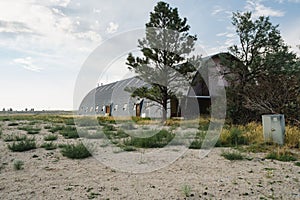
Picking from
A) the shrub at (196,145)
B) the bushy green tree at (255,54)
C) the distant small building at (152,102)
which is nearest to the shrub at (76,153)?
the shrub at (196,145)

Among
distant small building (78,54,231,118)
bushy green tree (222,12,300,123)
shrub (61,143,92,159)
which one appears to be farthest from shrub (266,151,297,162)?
distant small building (78,54,231,118)

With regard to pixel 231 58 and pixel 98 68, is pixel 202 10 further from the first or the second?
pixel 231 58

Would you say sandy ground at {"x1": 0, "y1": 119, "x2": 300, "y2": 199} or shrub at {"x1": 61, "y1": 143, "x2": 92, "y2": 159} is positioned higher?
shrub at {"x1": 61, "y1": 143, "x2": 92, "y2": 159}

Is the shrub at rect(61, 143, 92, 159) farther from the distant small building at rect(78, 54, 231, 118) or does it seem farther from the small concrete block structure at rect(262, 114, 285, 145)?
the distant small building at rect(78, 54, 231, 118)

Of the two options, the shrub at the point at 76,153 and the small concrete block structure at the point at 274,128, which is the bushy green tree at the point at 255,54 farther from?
the shrub at the point at 76,153

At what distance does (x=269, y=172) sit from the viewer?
4.41m

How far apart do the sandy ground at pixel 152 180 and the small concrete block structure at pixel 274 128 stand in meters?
2.09

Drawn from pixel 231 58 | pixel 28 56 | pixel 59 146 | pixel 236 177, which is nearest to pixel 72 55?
pixel 28 56

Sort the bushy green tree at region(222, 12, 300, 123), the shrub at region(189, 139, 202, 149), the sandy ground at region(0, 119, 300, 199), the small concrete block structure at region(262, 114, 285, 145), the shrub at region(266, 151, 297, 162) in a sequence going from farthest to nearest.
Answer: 1. the bushy green tree at region(222, 12, 300, 123)
2. the small concrete block structure at region(262, 114, 285, 145)
3. the shrub at region(189, 139, 202, 149)
4. the shrub at region(266, 151, 297, 162)
5. the sandy ground at region(0, 119, 300, 199)

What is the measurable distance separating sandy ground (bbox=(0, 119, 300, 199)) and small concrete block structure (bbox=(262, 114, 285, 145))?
6.84ft

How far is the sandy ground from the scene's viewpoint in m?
3.34

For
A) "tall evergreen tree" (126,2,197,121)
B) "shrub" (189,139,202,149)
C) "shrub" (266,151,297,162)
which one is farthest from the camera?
"tall evergreen tree" (126,2,197,121)

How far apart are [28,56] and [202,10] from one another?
7.79m

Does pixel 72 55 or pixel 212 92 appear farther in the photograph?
pixel 212 92
